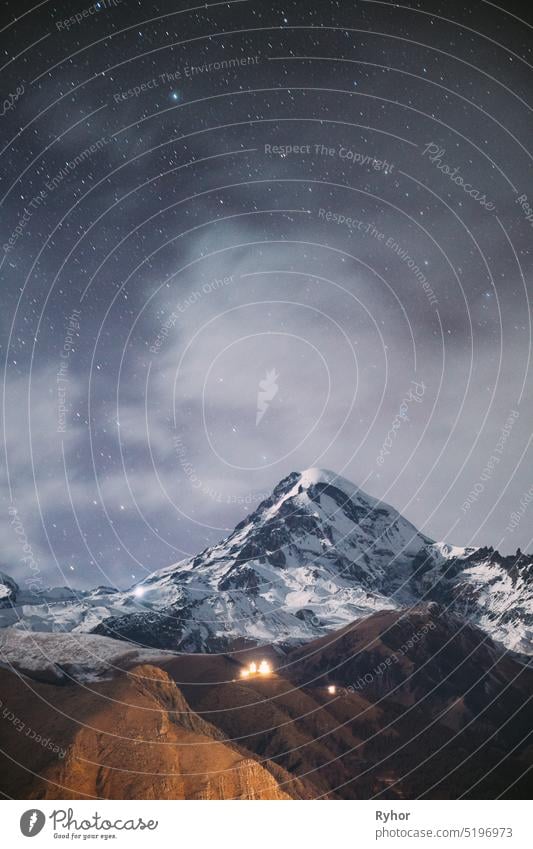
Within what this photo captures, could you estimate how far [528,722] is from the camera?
3524 inches

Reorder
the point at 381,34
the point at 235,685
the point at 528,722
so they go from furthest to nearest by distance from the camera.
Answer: the point at 528,722, the point at 235,685, the point at 381,34

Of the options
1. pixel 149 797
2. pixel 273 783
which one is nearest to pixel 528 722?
pixel 273 783

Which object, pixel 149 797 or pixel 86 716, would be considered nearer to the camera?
pixel 149 797

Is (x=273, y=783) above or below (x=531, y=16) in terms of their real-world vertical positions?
below
